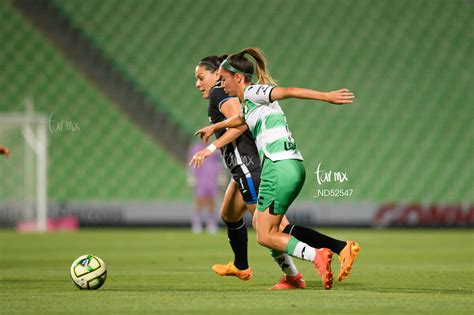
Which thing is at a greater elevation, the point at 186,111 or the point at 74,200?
the point at 186,111

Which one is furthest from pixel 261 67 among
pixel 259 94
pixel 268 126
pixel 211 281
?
pixel 211 281

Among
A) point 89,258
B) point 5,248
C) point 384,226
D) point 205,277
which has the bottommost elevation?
point 384,226

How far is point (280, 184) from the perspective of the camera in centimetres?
686

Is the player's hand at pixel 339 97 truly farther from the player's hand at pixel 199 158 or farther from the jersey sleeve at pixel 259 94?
the player's hand at pixel 199 158

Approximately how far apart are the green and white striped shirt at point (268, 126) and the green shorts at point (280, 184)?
0.07m

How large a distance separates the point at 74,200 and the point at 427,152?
25.7 feet

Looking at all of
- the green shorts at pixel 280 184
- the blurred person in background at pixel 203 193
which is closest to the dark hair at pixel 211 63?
the green shorts at pixel 280 184

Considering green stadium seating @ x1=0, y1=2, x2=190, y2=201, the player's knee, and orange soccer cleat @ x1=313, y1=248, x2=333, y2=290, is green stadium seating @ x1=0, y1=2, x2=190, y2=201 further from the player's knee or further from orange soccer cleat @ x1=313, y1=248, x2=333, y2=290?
orange soccer cleat @ x1=313, y1=248, x2=333, y2=290

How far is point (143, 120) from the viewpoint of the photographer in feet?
69.2

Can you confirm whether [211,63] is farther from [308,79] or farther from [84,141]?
[308,79]

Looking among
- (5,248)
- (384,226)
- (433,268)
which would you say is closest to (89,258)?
(433,268)

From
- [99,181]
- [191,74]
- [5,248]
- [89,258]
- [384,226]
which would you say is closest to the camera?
[89,258]

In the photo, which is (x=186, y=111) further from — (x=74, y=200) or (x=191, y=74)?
(x=74, y=200)

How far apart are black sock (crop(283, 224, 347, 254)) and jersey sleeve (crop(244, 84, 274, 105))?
1.08 m
